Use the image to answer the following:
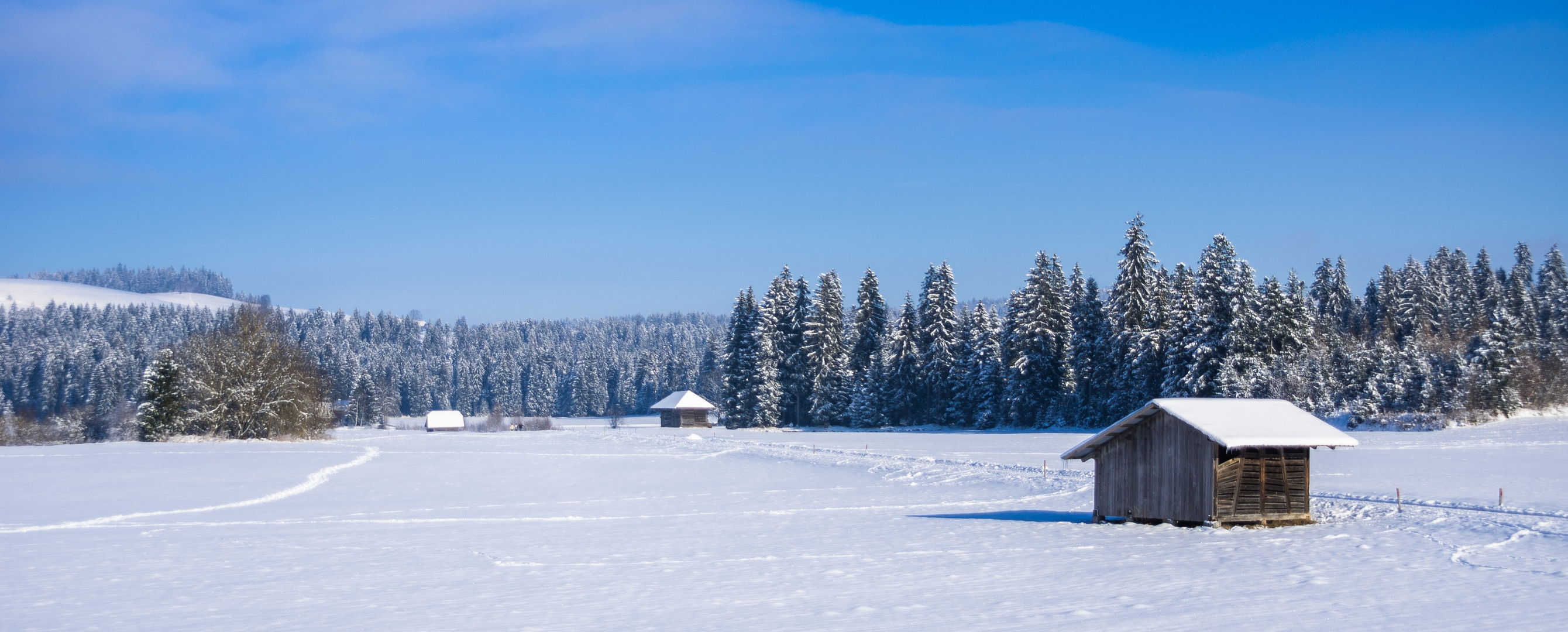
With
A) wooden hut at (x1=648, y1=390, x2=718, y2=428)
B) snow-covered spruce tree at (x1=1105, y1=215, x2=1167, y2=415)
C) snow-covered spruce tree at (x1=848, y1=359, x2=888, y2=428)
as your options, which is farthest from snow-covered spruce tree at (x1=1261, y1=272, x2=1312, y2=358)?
wooden hut at (x1=648, y1=390, x2=718, y2=428)

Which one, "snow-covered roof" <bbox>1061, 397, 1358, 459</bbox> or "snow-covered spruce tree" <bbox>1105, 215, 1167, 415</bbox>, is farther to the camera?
"snow-covered spruce tree" <bbox>1105, 215, 1167, 415</bbox>

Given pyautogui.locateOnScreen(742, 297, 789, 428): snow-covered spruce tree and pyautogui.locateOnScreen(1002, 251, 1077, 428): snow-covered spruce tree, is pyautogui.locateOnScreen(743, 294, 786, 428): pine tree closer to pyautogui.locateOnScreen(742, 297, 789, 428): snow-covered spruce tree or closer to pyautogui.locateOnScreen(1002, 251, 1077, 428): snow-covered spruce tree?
pyautogui.locateOnScreen(742, 297, 789, 428): snow-covered spruce tree

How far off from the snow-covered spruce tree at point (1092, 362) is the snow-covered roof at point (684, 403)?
116 ft

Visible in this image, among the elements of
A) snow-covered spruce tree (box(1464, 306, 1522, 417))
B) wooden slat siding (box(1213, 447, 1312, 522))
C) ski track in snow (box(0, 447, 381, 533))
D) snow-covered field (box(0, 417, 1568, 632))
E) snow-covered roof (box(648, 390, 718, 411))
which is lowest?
ski track in snow (box(0, 447, 381, 533))

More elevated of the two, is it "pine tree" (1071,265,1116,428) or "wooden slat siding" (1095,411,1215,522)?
"pine tree" (1071,265,1116,428)

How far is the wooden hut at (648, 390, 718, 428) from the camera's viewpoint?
95312mm

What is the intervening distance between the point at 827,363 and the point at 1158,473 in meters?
63.1

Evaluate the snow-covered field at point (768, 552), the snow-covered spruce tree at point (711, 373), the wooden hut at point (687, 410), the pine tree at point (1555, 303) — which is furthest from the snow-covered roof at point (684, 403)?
the pine tree at point (1555, 303)

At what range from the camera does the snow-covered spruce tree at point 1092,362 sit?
2862 inches

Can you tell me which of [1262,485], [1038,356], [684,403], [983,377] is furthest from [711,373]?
[1262,485]

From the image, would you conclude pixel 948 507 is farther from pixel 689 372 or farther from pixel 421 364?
pixel 421 364

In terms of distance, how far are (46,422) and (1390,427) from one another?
115499 millimetres

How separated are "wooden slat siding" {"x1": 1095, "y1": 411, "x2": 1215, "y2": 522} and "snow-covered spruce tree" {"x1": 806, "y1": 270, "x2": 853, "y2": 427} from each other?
197ft

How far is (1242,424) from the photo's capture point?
25438mm
